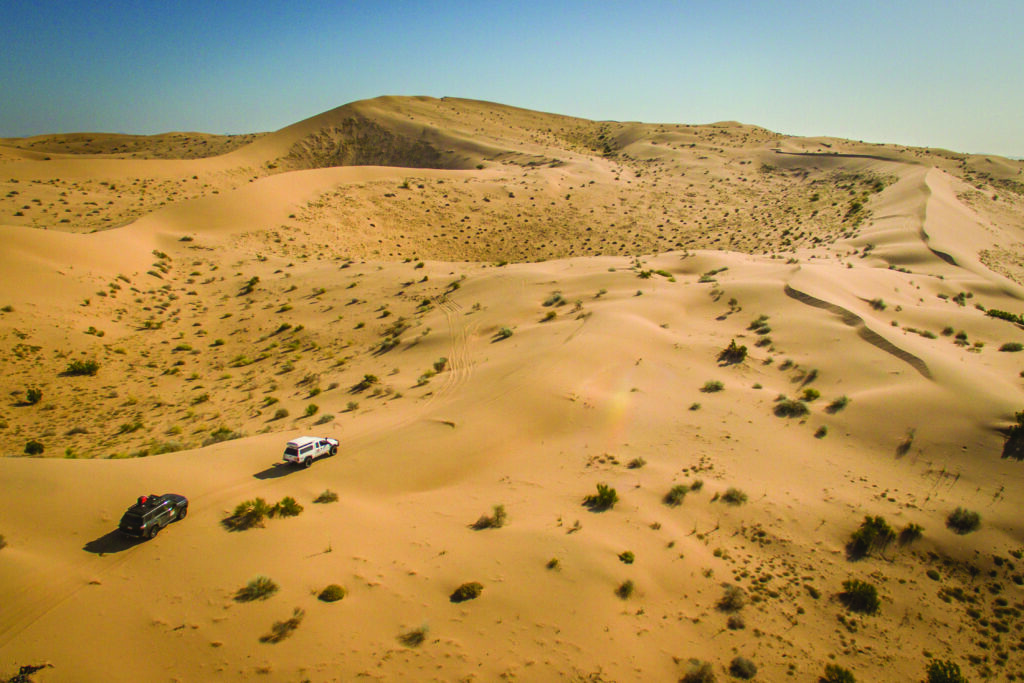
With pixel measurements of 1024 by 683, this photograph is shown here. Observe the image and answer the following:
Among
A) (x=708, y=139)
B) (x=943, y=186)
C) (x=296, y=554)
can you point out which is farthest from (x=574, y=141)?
(x=296, y=554)

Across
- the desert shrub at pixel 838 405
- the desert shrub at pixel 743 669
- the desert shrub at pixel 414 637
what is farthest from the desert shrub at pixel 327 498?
the desert shrub at pixel 838 405

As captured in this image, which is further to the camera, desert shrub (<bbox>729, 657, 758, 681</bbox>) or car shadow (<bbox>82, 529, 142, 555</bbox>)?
car shadow (<bbox>82, 529, 142, 555</bbox>)

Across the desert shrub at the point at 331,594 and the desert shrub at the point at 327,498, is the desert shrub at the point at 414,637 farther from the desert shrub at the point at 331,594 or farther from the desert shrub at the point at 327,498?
the desert shrub at the point at 327,498

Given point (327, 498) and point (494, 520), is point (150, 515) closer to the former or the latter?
point (327, 498)

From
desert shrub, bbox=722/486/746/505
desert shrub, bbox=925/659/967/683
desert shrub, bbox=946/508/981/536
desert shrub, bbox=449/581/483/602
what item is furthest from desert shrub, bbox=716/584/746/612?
desert shrub, bbox=946/508/981/536

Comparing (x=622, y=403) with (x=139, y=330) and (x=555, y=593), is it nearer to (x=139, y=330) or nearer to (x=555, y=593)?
(x=555, y=593)

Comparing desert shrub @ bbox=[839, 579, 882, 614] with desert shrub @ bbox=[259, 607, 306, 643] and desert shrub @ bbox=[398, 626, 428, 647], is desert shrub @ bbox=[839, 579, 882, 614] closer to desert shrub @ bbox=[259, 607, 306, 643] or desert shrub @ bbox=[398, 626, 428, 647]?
desert shrub @ bbox=[398, 626, 428, 647]

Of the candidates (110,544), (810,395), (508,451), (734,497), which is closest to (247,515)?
(110,544)
